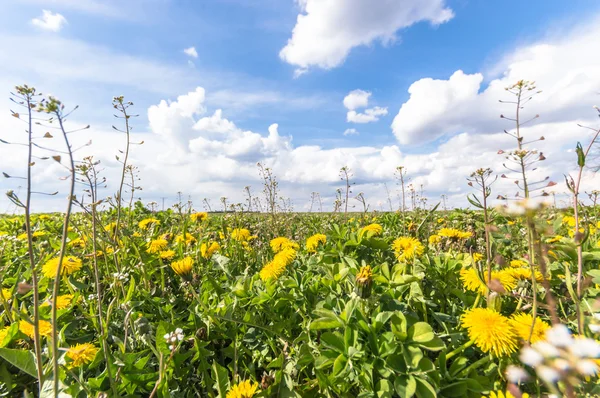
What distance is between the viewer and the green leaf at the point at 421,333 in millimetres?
1168

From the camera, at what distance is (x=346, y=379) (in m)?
1.29

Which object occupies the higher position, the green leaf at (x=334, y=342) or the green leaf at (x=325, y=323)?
the green leaf at (x=325, y=323)

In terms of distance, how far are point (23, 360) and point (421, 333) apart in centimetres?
155

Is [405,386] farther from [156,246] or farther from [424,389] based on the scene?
[156,246]

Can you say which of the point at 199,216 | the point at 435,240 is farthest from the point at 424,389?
the point at 199,216

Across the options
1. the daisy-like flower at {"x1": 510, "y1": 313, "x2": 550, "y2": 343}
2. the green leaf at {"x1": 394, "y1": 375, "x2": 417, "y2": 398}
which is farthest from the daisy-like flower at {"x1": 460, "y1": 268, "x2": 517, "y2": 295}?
the green leaf at {"x1": 394, "y1": 375, "x2": 417, "y2": 398}

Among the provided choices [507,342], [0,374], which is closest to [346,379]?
[507,342]

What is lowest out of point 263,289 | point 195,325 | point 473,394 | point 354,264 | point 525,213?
point 473,394

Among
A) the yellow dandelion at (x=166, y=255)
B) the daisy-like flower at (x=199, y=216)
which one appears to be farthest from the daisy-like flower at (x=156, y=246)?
the daisy-like flower at (x=199, y=216)

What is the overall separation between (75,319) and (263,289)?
112 centimetres

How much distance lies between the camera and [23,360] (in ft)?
4.14

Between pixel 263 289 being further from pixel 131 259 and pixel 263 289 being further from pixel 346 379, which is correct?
pixel 131 259

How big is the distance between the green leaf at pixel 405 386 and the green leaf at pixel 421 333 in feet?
0.43

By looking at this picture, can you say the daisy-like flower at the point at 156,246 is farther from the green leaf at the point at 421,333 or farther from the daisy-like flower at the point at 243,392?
the green leaf at the point at 421,333
